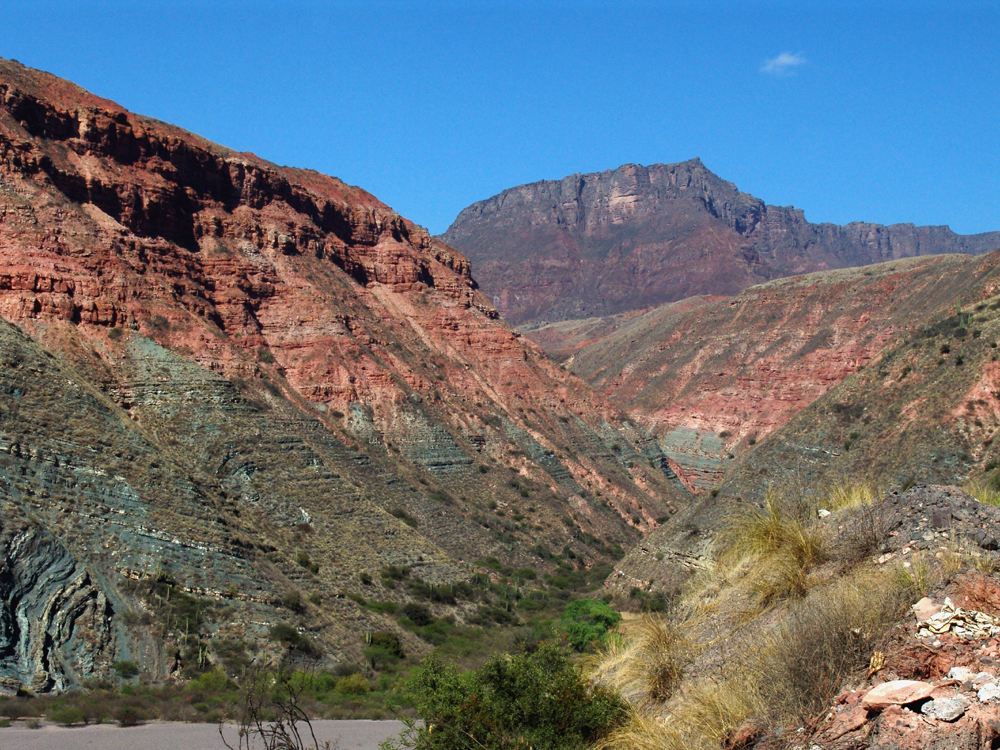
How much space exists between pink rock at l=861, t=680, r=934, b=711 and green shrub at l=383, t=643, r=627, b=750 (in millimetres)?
3859

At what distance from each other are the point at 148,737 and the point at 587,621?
63.4 ft

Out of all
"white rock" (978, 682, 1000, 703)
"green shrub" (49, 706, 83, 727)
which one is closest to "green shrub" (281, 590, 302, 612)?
"green shrub" (49, 706, 83, 727)

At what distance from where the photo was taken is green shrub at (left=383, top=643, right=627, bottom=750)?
33.0ft

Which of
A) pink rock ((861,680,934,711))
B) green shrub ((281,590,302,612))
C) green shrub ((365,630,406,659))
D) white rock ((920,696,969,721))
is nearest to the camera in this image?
white rock ((920,696,969,721))

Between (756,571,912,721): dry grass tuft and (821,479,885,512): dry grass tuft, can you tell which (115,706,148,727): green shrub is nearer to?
(821,479,885,512): dry grass tuft

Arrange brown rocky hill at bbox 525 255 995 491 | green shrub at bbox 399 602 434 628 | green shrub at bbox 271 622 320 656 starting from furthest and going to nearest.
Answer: brown rocky hill at bbox 525 255 995 491 → green shrub at bbox 399 602 434 628 → green shrub at bbox 271 622 320 656

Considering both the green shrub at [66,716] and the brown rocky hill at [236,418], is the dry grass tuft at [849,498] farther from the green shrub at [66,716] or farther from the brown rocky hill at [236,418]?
the brown rocky hill at [236,418]

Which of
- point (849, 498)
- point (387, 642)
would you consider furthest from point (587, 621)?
point (849, 498)

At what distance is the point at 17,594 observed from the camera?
77.9 ft

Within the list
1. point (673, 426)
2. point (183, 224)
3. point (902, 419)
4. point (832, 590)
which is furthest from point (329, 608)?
point (673, 426)

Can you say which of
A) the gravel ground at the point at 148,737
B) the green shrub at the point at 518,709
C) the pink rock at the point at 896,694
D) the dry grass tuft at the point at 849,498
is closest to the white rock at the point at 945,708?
the pink rock at the point at 896,694

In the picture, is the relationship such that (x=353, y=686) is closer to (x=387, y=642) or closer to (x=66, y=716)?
(x=387, y=642)

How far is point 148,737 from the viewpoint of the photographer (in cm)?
1927

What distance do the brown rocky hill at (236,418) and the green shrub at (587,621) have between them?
5482 millimetres
